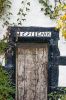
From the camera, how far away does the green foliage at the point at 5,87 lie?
11703 millimetres

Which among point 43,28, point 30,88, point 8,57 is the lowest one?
point 30,88

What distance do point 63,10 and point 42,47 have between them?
139 cm

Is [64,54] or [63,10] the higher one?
[63,10]

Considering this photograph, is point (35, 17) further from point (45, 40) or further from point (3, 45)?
point (3, 45)

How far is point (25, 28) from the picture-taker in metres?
11.9

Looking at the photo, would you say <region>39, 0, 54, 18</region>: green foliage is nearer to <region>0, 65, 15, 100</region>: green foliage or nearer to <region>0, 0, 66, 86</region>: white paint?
<region>0, 0, 66, 86</region>: white paint

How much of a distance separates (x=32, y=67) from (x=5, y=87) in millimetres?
1087

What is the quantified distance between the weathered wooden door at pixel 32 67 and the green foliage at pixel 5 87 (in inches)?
14.3

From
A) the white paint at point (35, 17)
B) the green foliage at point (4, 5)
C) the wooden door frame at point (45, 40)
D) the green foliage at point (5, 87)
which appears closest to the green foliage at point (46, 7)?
the white paint at point (35, 17)

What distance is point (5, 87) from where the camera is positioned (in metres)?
11.7

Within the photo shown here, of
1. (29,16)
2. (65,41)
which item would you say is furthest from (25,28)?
(65,41)

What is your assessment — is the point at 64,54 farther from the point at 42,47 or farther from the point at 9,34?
the point at 9,34

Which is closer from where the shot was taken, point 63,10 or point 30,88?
point 63,10

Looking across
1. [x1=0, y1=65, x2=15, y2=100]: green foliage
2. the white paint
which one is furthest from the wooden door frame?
[x1=0, y1=65, x2=15, y2=100]: green foliage
